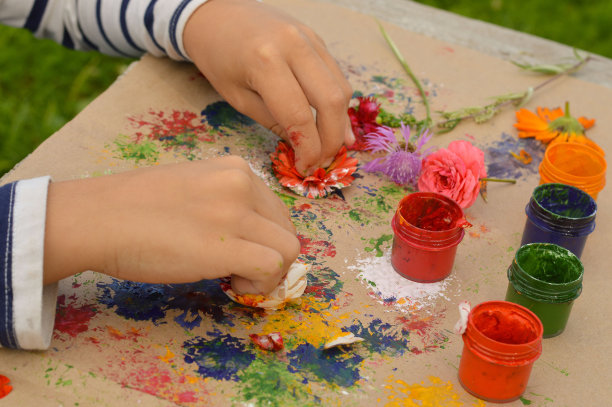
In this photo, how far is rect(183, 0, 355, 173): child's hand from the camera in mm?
1287

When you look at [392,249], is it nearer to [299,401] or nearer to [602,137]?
[299,401]

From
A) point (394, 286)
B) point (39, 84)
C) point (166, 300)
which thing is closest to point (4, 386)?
point (166, 300)

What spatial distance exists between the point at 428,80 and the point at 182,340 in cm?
99

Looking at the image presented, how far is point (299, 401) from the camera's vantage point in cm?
96

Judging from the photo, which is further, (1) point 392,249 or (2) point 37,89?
(2) point 37,89

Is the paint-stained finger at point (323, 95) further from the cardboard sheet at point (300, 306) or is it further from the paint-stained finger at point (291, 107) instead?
the cardboard sheet at point (300, 306)

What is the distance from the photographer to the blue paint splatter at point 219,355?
990mm

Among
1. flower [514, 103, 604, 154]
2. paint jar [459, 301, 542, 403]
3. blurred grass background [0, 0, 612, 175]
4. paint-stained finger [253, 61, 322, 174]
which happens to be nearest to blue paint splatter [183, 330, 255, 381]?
paint jar [459, 301, 542, 403]

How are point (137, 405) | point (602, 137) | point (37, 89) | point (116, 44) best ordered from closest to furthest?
1. point (137, 405)
2. point (602, 137)
3. point (116, 44)
4. point (37, 89)

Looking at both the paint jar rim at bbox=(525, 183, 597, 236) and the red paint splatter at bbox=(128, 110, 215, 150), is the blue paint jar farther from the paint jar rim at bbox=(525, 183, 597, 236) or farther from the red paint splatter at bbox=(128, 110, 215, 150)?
the red paint splatter at bbox=(128, 110, 215, 150)

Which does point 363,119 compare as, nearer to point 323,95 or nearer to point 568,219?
point 323,95

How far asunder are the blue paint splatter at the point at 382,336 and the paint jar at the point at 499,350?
0.34 feet

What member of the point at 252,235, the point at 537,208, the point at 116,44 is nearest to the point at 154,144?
the point at 116,44

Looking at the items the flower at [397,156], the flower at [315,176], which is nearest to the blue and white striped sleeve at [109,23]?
the flower at [315,176]
